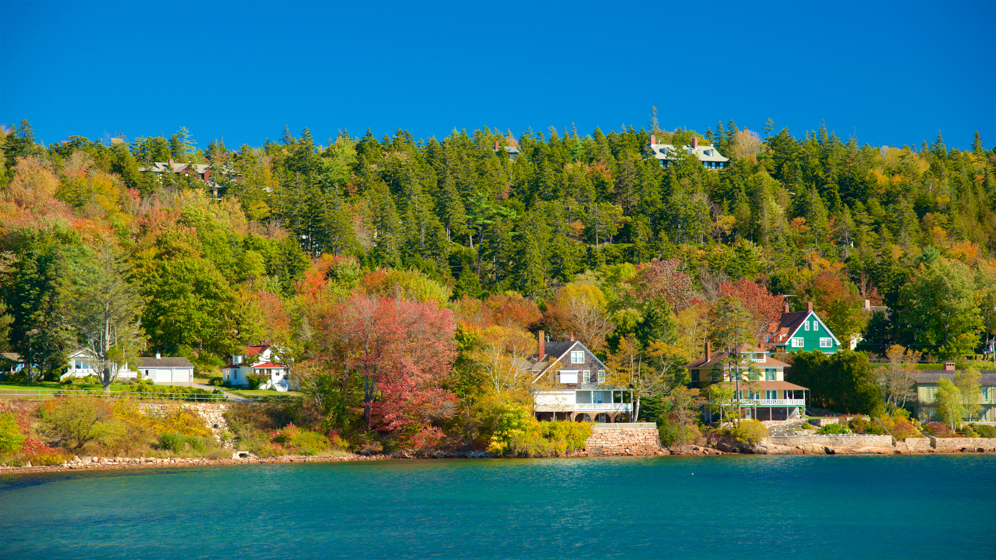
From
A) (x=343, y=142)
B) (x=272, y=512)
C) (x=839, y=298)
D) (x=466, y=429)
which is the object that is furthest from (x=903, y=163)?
(x=272, y=512)

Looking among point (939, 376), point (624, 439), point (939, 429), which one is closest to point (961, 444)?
point (939, 429)

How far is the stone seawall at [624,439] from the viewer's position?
60.0m

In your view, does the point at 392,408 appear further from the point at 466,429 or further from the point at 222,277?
the point at 222,277

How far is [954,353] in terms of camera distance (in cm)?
7856

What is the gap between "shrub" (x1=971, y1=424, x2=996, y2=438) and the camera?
6625 cm

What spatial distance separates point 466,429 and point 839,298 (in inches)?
1951

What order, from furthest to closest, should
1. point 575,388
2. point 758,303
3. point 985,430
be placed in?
point 758,303, point 985,430, point 575,388

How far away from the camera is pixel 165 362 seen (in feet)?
219

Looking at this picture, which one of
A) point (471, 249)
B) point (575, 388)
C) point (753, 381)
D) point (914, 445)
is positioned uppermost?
point (471, 249)

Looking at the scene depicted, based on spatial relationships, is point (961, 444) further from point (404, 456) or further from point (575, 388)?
point (404, 456)

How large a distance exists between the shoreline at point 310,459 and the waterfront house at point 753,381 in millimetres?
5339

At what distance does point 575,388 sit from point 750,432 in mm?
13768

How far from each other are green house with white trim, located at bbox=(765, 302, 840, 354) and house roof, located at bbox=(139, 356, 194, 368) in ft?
178

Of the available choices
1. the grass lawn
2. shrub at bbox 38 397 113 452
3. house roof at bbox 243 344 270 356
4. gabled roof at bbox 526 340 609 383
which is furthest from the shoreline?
house roof at bbox 243 344 270 356
